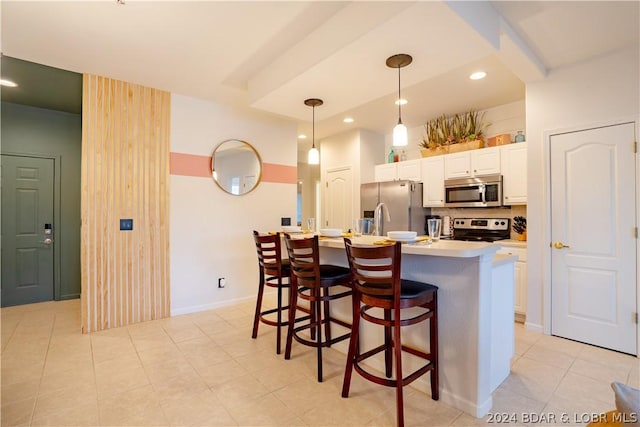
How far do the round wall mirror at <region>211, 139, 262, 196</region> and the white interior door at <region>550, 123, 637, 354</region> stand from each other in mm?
3433

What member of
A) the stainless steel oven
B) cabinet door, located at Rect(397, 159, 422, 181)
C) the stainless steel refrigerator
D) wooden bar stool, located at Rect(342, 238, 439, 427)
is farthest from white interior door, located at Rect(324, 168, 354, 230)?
wooden bar stool, located at Rect(342, 238, 439, 427)

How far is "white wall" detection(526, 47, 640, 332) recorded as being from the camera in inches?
104

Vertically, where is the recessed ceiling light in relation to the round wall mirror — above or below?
above

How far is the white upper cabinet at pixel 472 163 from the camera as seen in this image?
3793 mm

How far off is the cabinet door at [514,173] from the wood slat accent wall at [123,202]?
4.03m

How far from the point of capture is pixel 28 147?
4031 millimetres

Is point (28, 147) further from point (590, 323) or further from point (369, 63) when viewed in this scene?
point (590, 323)

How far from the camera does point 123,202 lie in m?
3.29

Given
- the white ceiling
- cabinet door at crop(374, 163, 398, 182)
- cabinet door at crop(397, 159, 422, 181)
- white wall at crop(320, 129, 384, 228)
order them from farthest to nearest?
1. white wall at crop(320, 129, 384, 228)
2. cabinet door at crop(374, 163, 398, 182)
3. cabinet door at crop(397, 159, 422, 181)
4. the white ceiling

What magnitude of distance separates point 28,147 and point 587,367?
21.3ft

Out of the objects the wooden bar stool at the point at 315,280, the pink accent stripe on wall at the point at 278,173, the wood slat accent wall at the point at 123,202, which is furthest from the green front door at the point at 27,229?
the wooden bar stool at the point at 315,280

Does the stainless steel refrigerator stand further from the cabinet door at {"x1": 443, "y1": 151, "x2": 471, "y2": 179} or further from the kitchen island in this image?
the kitchen island

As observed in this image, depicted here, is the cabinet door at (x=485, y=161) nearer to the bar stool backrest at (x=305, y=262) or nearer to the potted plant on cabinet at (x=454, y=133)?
the potted plant on cabinet at (x=454, y=133)

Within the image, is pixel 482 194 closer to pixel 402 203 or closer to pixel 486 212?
pixel 486 212
